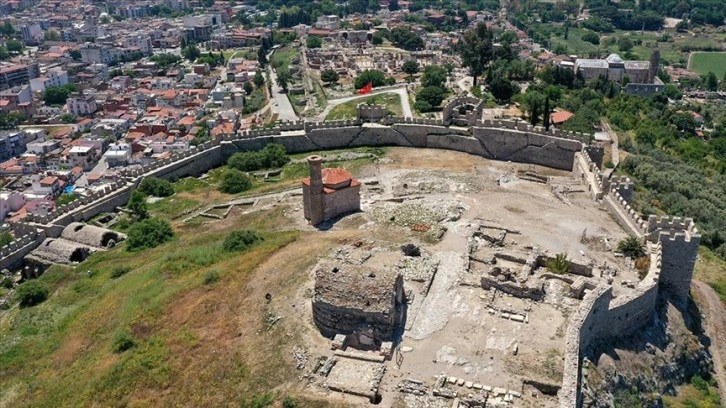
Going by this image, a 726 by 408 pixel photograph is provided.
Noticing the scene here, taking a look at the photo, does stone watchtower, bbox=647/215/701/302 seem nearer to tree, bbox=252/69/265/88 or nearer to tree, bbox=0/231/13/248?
tree, bbox=0/231/13/248

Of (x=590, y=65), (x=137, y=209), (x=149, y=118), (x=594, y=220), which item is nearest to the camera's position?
(x=594, y=220)

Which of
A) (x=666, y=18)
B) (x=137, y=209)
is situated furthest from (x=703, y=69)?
(x=137, y=209)

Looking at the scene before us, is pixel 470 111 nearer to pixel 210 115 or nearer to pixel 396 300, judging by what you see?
pixel 396 300

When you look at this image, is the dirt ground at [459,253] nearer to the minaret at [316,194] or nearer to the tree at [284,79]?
the minaret at [316,194]

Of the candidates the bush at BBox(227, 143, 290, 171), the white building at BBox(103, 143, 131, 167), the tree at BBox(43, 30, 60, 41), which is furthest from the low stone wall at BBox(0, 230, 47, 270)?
the tree at BBox(43, 30, 60, 41)

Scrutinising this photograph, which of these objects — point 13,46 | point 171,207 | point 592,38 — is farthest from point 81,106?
point 592,38

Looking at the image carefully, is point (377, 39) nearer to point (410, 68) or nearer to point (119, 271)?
point (410, 68)
